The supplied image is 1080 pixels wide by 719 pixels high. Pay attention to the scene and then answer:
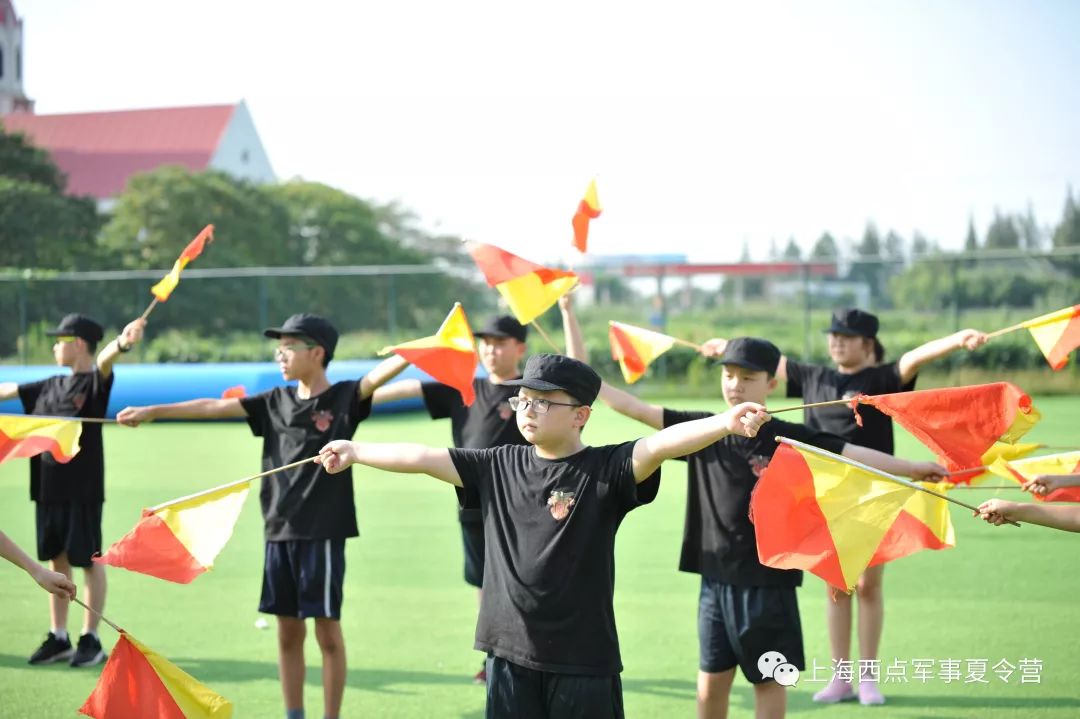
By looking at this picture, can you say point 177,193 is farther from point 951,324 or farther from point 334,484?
point 334,484

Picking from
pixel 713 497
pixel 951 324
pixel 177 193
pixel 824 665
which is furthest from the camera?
pixel 177 193

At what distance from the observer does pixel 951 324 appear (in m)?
22.8

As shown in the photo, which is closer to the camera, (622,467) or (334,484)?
(622,467)

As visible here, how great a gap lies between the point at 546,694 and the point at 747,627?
1185 millimetres

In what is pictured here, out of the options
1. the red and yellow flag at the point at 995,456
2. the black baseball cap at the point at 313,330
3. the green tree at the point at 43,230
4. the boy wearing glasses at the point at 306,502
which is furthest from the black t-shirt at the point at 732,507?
the green tree at the point at 43,230

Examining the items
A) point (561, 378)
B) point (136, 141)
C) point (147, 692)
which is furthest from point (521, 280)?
point (136, 141)

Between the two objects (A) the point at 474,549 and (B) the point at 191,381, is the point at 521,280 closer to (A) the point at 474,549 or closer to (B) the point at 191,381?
(A) the point at 474,549

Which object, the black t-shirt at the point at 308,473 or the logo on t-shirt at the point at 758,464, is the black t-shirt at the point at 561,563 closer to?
the logo on t-shirt at the point at 758,464

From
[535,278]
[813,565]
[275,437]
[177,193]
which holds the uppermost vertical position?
[177,193]

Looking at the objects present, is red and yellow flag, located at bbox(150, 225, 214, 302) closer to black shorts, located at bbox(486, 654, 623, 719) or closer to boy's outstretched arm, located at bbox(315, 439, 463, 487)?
boy's outstretched arm, located at bbox(315, 439, 463, 487)

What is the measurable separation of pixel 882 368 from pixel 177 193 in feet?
121

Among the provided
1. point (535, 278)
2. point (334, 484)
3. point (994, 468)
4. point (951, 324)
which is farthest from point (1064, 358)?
point (951, 324)

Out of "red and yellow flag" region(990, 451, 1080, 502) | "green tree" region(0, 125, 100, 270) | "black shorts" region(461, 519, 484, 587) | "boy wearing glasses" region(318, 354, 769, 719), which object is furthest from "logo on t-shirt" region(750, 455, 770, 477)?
"green tree" region(0, 125, 100, 270)

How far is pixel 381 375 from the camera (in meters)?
5.43
